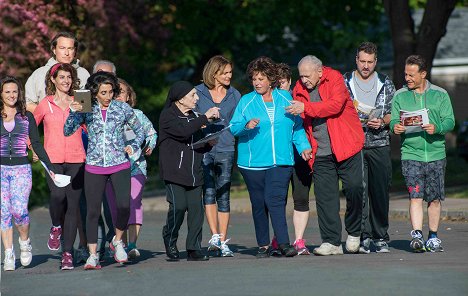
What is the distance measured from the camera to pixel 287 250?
13.5m

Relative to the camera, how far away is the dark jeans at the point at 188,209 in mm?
13578

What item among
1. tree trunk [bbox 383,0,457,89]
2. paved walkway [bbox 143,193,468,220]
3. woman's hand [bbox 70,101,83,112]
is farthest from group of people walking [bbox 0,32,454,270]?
tree trunk [bbox 383,0,457,89]

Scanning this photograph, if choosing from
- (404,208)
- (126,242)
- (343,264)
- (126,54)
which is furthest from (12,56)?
(343,264)

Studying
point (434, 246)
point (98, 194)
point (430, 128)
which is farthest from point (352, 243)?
point (98, 194)

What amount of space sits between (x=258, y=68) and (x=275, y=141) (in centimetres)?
76

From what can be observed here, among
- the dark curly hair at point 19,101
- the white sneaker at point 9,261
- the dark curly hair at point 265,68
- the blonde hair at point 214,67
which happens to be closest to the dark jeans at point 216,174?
the blonde hair at point 214,67

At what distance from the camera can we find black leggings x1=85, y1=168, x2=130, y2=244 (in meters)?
13.1

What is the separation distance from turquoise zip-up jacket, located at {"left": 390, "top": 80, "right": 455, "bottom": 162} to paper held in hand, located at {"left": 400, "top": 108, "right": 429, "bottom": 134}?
0.10m

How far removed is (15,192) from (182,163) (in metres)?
1.67

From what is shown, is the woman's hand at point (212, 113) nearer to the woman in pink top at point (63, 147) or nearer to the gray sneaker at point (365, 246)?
the woman in pink top at point (63, 147)

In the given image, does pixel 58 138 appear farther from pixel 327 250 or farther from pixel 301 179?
pixel 327 250

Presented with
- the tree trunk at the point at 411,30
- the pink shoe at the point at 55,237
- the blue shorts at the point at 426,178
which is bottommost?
the pink shoe at the point at 55,237

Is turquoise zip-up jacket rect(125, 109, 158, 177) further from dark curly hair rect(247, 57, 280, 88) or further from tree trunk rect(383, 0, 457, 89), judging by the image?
tree trunk rect(383, 0, 457, 89)

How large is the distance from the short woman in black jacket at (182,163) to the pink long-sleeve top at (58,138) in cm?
84
